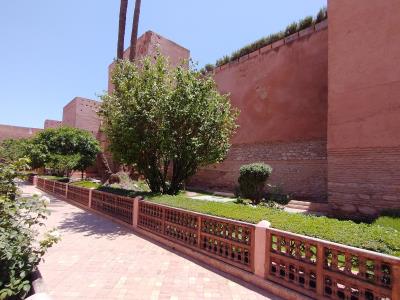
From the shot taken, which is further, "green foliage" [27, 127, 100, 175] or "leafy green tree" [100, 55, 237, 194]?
"green foliage" [27, 127, 100, 175]

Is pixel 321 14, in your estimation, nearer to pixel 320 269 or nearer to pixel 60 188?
pixel 320 269

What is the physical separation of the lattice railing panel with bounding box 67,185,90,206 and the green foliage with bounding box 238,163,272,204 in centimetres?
611

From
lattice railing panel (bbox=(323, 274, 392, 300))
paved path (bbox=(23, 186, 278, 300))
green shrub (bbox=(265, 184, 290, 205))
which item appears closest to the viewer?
lattice railing panel (bbox=(323, 274, 392, 300))

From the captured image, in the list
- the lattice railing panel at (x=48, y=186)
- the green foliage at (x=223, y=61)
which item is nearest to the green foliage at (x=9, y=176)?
the lattice railing panel at (x=48, y=186)

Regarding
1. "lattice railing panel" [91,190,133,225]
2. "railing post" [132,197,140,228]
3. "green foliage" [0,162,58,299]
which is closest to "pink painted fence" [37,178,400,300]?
"railing post" [132,197,140,228]

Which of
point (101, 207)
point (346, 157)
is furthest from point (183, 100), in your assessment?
point (346, 157)

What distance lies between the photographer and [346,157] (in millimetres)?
8859

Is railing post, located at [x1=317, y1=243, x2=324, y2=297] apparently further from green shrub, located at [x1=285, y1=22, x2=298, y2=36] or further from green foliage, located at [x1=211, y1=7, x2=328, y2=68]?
green shrub, located at [x1=285, y1=22, x2=298, y2=36]

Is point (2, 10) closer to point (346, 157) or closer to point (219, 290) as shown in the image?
point (219, 290)

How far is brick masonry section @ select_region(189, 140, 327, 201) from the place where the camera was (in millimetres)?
12289

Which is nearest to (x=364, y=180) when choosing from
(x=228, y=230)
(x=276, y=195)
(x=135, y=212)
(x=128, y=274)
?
(x=276, y=195)

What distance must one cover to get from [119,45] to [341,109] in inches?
481

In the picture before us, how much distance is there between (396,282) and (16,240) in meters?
4.03

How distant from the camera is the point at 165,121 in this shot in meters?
8.47
